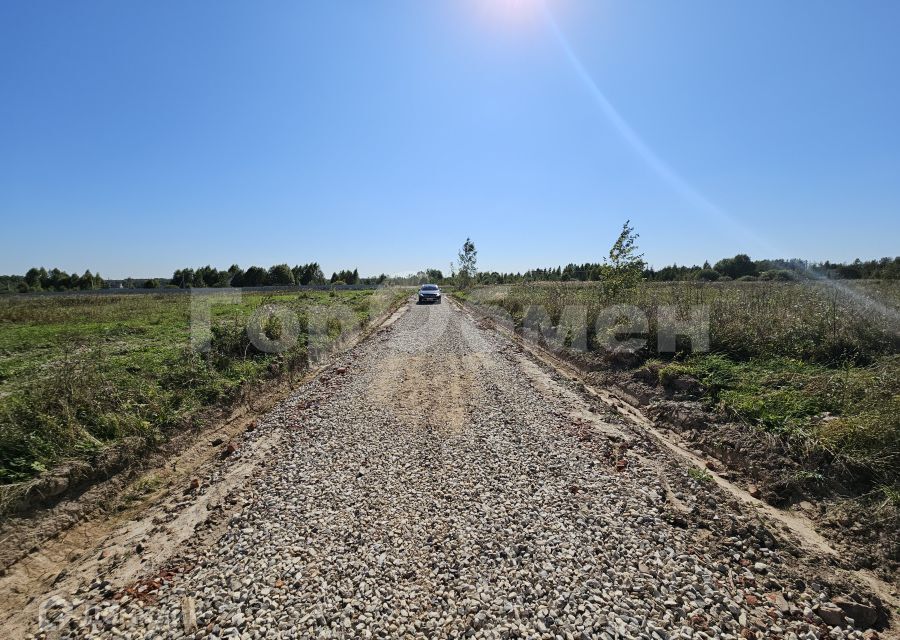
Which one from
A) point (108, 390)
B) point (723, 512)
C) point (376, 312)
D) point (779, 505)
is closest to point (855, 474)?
point (779, 505)

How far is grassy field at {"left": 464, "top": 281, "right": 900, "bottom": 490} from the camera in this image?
503cm

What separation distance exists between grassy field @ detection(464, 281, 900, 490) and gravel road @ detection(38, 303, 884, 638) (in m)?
2.01

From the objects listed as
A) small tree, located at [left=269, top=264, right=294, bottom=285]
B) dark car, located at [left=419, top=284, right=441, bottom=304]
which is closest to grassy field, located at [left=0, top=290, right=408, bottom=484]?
dark car, located at [left=419, top=284, right=441, bottom=304]

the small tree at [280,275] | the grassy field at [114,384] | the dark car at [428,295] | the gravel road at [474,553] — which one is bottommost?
the gravel road at [474,553]

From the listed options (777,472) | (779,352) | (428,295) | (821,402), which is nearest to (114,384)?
(777,472)

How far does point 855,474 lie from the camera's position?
480 cm

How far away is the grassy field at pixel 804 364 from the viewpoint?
5031 mm

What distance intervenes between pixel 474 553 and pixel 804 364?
8739 mm

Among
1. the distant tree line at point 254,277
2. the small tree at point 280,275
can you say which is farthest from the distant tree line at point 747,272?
the small tree at point 280,275

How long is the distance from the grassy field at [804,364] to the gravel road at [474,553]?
6.59 feet

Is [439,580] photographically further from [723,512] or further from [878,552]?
[878,552]

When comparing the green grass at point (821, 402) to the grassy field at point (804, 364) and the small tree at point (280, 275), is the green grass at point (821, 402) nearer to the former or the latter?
the grassy field at point (804, 364)

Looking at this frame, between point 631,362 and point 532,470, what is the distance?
6496mm

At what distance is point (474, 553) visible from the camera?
3781mm
